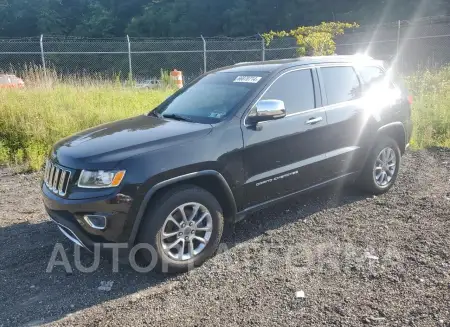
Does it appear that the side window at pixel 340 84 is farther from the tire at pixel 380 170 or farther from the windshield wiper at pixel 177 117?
the windshield wiper at pixel 177 117

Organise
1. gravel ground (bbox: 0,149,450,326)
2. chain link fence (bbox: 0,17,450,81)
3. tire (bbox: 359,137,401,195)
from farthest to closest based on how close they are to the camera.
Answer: chain link fence (bbox: 0,17,450,81) → tire (bbox: 359,137,401,195) → gravel ground (bbox: 0,149,450,326)

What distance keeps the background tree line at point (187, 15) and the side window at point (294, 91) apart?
31.4 metres

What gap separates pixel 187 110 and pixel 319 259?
1955 mm

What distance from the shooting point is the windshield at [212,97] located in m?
4.04

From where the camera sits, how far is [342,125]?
4648 millimetres

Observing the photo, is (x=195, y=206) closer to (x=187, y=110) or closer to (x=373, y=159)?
(x=187, y=110)

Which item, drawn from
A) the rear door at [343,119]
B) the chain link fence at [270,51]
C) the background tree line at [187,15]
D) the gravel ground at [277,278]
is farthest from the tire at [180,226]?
the background tree line at [187,15]

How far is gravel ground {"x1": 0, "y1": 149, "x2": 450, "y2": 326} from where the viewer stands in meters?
3.02

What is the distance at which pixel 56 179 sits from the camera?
3.58 meters

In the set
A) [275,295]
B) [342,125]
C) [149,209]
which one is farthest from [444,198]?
[149,209]

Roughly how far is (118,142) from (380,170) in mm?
3332

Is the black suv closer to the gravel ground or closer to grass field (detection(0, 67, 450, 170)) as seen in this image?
the gravel ground

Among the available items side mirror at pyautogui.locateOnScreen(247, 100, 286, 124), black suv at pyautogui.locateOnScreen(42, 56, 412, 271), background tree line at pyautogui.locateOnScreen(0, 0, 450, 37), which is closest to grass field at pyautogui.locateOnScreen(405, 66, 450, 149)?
black suv at pyautogui.locateOnScreen(42, 56, 412, 271)

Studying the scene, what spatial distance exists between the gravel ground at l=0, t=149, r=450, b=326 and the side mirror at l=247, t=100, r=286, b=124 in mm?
1208
